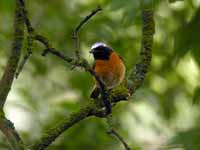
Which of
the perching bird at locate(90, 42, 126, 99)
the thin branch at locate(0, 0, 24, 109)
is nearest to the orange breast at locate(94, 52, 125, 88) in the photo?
the perching bird at locate(90, 42, 126, 99)

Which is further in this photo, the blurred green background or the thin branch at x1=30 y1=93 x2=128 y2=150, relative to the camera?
the blurred green background

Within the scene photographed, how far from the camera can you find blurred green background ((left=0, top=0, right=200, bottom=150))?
4.61 meters

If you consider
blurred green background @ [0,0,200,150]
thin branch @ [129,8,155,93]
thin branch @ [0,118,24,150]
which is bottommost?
thin branch @ [0,118,24,150]

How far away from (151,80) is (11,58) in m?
2.65

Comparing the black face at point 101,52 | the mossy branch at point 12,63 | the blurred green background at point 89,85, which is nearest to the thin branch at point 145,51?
the black face at point 101,52

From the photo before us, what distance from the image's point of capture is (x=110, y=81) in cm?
344

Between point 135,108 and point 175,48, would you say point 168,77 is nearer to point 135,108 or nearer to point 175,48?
point 135,108

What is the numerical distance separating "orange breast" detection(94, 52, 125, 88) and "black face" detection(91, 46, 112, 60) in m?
0.05

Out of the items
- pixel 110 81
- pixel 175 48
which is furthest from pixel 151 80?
pixel 175 48

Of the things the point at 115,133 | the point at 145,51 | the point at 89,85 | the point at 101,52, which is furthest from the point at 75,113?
the point at 89,85

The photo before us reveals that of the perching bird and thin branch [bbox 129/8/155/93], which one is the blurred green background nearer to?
the perching bird

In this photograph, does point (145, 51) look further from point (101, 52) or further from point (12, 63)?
point (12, 63)

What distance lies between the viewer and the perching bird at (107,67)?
3471mm

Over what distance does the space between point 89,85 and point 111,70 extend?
1332 mm
